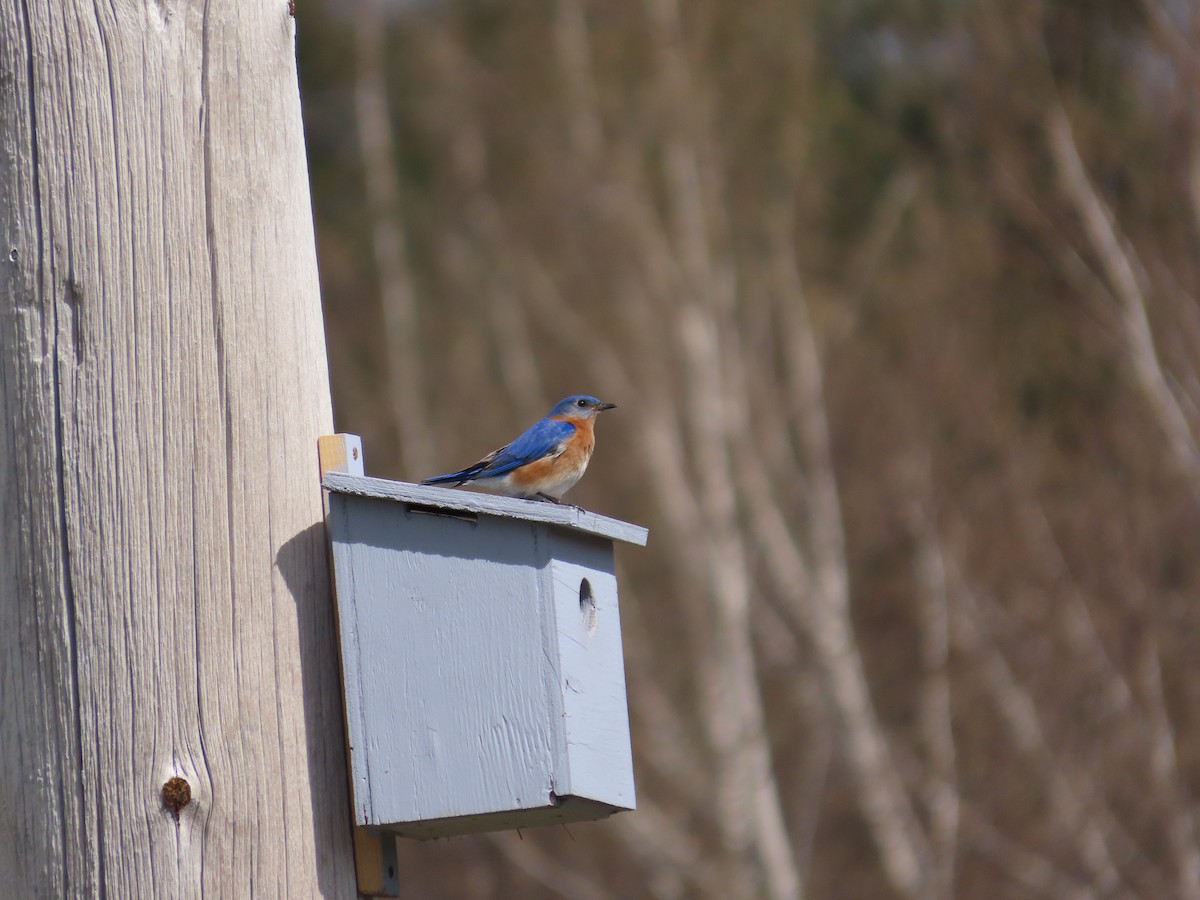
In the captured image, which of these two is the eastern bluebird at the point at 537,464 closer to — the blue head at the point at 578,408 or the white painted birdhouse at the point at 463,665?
the blue head at the point at 578,408

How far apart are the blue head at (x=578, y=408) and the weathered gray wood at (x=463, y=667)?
7.50 feet

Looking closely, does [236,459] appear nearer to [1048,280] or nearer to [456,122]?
[1048,280]

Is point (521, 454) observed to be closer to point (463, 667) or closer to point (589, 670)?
point (589, 670)

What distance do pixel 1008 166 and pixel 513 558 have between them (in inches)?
361

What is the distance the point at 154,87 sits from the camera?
280 centimetres

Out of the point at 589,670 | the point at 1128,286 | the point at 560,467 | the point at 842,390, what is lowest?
the point at 589,670

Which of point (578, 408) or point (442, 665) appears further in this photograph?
point (578, 408)

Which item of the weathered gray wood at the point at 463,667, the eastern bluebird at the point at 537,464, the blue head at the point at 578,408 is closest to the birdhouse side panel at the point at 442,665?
the weathered gray wood at the point at 463,667

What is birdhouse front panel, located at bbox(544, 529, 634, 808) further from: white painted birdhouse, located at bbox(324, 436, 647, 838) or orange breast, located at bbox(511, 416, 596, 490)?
orange breast, located at bbox(511, 416, 596, 490)

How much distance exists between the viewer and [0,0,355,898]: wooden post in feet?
8.65

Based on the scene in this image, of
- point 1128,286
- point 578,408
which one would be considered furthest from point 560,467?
point 1128,286

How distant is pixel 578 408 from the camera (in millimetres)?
5668

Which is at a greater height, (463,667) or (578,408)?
(578,408)

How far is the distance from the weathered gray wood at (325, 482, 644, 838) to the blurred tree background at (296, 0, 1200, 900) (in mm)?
8475
